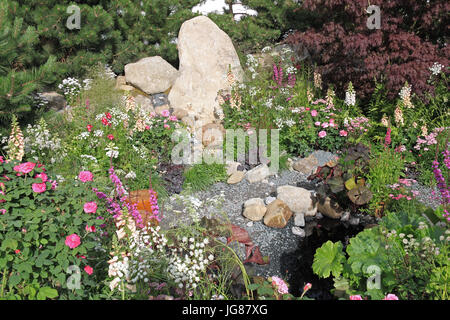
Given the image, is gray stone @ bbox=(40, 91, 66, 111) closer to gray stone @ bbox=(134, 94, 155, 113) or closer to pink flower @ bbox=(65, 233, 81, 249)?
gray stone @ bbox=(134, 94, 155, 113)

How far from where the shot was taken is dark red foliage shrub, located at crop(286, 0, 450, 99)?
561cm

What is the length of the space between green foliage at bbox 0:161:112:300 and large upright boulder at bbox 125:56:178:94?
552cm

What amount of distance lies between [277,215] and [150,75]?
486cm

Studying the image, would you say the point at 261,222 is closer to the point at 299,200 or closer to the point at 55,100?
the point at 299,200

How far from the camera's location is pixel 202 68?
7691 millimetres

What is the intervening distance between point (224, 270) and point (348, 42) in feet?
12.9

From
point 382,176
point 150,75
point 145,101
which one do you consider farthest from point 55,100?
point 382,176

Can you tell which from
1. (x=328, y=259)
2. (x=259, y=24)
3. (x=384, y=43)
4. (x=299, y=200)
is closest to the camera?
(x=328, y=259)

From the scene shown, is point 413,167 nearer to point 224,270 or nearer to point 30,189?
point 224,270

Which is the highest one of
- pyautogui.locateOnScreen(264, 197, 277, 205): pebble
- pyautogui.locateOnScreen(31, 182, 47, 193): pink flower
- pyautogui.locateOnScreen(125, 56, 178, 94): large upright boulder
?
pyautogui.locateOnScreen(31, 182, 47, 193): pink flower

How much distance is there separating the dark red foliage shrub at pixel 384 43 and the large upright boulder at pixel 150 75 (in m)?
2.92

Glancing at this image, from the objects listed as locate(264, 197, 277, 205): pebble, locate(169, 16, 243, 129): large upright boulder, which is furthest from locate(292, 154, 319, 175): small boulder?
locate(169, 16, 243, 129): large upright boulder

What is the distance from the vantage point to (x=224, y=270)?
10.9ft
